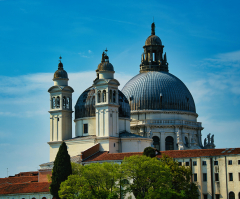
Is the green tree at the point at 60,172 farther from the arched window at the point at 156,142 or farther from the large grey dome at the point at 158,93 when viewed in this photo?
the large grey dome at the point at 158,93

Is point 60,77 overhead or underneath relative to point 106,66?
underneath

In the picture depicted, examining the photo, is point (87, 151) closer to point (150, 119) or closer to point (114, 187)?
point (114, 187)

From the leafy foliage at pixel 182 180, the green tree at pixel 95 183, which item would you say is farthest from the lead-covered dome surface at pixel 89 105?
the leafy foliage at pixel 182 180

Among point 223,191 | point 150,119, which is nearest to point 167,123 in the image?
point 150,119

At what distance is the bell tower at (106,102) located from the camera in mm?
82606

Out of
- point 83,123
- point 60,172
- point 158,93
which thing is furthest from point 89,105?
point 60,172

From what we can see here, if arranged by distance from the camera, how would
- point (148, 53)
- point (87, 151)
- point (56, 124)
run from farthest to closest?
point (148, 53) → point (56, 124) → point (87, 151)

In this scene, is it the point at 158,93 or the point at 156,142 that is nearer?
the point at 156,142

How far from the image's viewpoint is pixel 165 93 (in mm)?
99875

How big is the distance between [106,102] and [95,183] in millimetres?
17594

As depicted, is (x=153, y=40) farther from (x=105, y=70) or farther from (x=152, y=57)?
(x=105, y=70)

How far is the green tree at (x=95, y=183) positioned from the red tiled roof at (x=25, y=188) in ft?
34.1

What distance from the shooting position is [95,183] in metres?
68.0

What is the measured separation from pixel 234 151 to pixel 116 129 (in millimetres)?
19392
